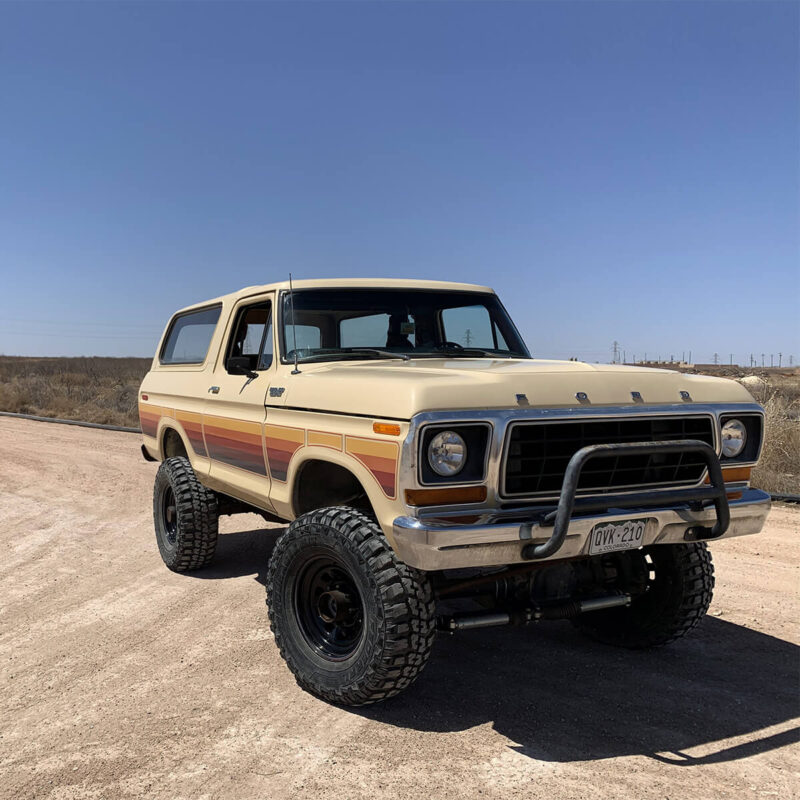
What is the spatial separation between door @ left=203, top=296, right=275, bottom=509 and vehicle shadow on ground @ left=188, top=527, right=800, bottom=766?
1.53 meters

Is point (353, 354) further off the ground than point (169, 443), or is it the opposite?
point (353, 354)

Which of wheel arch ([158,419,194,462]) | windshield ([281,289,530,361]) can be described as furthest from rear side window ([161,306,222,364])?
windshield ([281,289,530,361])

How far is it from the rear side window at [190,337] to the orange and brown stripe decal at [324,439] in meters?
2.19

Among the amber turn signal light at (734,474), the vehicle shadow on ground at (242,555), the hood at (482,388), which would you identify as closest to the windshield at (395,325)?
the hood at (482,388)

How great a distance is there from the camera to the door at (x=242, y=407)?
4.52 metres

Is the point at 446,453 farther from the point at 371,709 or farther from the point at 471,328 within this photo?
the point at 471,328

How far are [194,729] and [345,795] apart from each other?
2.94 ft

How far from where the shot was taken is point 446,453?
3129 mm

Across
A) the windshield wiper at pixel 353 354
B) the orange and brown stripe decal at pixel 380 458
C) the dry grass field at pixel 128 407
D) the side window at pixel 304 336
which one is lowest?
the dry grass field at pixel 128 407

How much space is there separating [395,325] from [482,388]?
180 centimetres

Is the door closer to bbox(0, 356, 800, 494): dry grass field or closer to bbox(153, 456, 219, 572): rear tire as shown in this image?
bbox(153, 456, 219, 572): rear tire

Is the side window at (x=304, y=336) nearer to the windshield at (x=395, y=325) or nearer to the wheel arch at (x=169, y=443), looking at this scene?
the windshield at (x=395, y=325)

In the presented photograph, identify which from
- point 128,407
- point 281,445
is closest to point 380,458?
point 281,445

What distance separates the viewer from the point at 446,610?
5.04 metres
